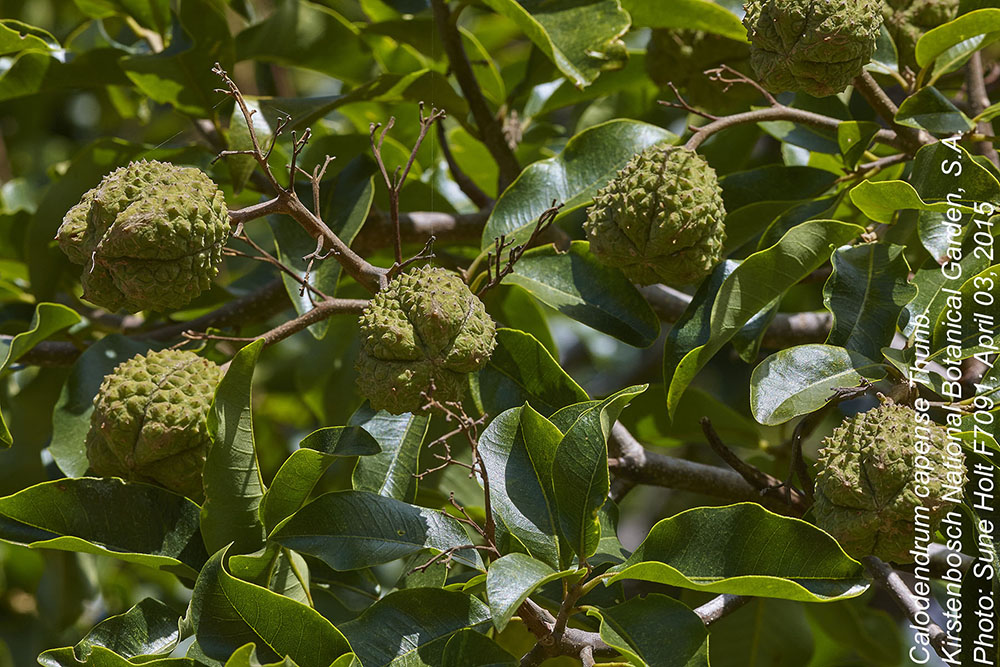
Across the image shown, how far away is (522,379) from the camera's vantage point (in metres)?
1.56

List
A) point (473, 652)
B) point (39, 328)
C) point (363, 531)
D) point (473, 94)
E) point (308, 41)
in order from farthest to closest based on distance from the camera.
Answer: point (308, 41) < point (473, 94) < point (39, 328) < point (363, 531) < point (473, 652)

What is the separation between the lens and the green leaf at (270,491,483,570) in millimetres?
1315

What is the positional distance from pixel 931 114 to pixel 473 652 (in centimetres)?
104

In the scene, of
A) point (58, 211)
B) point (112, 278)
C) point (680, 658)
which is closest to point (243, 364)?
point (112, 278)

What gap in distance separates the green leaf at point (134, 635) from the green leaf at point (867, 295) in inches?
39.6

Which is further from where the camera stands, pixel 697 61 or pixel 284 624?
pixel 697 61

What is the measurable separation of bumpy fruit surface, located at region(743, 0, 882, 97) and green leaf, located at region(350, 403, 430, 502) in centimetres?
74

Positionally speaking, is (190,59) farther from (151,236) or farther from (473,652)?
(473,652)

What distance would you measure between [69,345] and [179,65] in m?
→ 0.61

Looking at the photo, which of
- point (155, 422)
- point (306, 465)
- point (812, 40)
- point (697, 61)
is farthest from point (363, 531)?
point (697, 61)

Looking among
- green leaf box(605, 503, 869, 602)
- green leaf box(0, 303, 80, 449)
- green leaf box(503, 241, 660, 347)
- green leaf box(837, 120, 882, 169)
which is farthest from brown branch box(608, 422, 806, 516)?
green leaf box(0, 303, 80, 449)

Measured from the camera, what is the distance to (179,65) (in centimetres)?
209

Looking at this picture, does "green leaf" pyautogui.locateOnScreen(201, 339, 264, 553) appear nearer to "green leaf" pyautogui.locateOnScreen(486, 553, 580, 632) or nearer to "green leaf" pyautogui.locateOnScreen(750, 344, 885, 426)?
"green leaf" pyautogui.locateOnScreen(486, 553, 580, 632)

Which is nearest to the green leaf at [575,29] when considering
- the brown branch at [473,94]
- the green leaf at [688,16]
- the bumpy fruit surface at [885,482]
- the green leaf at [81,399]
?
the green leaf at [688,16]
